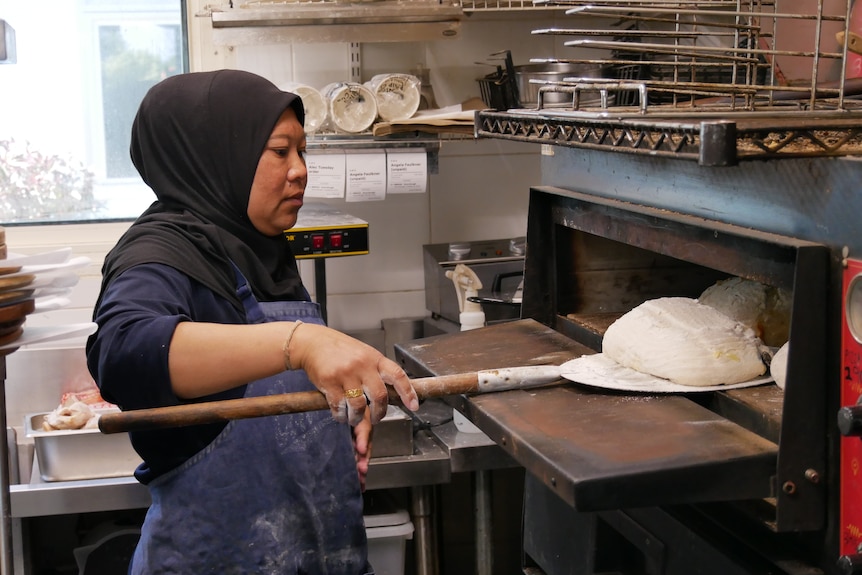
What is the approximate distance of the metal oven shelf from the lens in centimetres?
94

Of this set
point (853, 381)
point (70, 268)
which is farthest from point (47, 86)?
point (853, 381)

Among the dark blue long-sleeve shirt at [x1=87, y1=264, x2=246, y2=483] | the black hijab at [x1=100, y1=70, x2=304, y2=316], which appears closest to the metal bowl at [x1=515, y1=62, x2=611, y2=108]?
the black hijab at [x1=100, y1=70, x2=304, y2=316]

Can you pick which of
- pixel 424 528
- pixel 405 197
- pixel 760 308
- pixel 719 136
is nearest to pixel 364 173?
pixel 405 197

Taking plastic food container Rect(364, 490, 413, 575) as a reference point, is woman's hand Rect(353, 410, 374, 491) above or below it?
above

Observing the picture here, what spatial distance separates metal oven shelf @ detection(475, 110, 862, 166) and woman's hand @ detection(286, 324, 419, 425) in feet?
1.25

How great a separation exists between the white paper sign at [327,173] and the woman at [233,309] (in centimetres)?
97

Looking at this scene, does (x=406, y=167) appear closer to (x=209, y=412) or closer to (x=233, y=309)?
(x=233, y=309)

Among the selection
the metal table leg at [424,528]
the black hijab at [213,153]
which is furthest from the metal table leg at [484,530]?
the black hijab at [213,153]

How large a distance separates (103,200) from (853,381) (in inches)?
100

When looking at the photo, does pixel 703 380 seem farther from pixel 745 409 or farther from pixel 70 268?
pixel 70 268

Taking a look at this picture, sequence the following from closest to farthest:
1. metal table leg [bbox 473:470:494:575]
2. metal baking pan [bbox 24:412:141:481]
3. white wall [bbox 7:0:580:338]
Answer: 1. metal baking pan [bbox 24:412:141:481]
2. metal table leg [bbox 473:470:494:575]
3. white wall [bbox 7:0:580:338]

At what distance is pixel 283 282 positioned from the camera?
1.65 m

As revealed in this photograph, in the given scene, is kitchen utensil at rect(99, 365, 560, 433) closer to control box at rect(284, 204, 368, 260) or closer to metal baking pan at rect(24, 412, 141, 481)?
metal baking pan at rect(24, 412, 141, 481)

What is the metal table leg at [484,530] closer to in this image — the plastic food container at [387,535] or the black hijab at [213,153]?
the plastic food container at [387,535]
